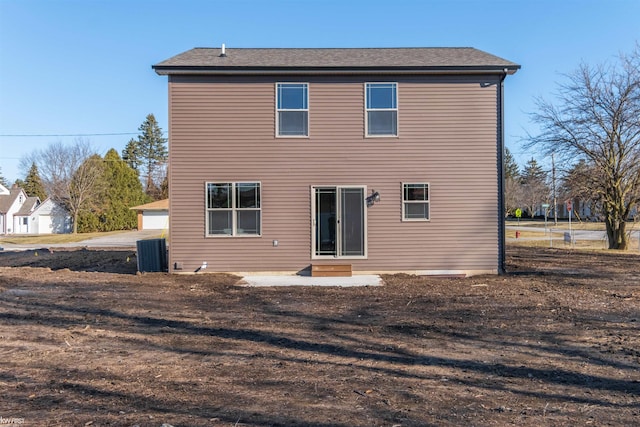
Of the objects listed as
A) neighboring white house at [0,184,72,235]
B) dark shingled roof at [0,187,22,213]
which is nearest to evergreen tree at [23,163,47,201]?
neighboring white house at [0,184,72,235]

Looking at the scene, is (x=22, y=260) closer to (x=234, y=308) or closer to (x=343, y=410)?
(x=234, y=308)

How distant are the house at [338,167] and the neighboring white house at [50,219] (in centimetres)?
4051

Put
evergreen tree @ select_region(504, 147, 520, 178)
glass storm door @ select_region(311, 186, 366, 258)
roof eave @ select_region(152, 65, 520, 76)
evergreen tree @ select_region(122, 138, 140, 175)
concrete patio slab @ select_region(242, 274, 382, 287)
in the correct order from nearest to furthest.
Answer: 1. concrete patio slab @ select_region(242, 274, 382, 287)
2. roof eave @ select_region(152, 65, 520, 76)
3. glass storm door @ select_region(311, 186, 366, 258)
4. evergreen tree @ select_region(122, 138, 140, 175)
5. evergreen tree @ select_region(504, 147, 520, 178)

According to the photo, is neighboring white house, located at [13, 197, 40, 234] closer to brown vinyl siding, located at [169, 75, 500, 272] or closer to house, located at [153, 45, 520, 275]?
brown vinyl siding, located at [169, 75, 500, 272]

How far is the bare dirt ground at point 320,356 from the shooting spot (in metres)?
3.58

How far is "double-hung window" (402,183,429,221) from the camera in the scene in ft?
39.6

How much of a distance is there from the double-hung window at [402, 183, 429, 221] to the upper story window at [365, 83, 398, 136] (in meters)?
1.53

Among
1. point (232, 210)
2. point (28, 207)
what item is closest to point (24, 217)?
point (28, 207)

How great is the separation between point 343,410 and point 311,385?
2.07ft

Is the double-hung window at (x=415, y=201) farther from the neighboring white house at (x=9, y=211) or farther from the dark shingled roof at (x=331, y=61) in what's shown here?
the neighboring white house at (x=9, y=211)

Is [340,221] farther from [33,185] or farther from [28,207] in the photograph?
[33,185]

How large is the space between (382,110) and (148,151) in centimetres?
6794

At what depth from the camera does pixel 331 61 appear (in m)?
12.4

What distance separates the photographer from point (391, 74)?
12.1 metres
